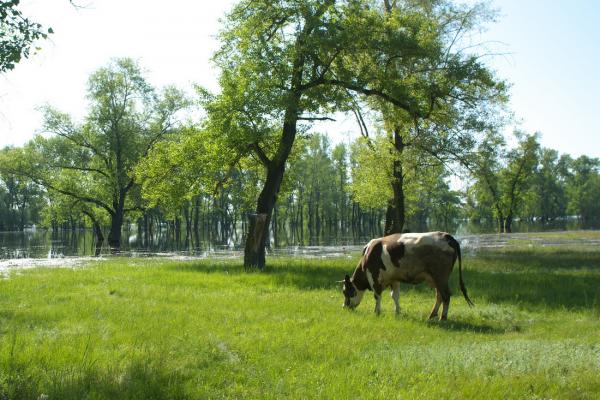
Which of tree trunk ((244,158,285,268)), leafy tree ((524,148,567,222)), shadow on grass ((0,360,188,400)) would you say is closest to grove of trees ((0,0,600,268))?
tree trunk ((244,158,285,268))

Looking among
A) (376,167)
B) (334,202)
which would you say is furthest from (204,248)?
(334,202)

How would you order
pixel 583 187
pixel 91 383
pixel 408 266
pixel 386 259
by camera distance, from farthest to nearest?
pixel 583 187
pixel 386 259
pixel 408 266
pixel 91 383

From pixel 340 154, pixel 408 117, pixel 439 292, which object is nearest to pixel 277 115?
pixel 408 117

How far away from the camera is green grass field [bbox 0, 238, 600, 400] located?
6414mm

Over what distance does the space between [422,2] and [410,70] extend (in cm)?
981

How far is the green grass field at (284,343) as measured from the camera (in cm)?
641

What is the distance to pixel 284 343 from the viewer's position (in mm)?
8789

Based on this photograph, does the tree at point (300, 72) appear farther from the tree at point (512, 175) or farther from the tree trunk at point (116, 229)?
the tree trunk at point (116, 229)

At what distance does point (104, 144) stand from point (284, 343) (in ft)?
159

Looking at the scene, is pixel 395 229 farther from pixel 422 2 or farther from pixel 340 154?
pixel 340 154

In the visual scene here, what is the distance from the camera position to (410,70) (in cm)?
2586

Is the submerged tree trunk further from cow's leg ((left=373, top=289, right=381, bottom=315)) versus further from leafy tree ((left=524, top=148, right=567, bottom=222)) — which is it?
leafy tree ((left=524, top=148, right=567, bottom=222))

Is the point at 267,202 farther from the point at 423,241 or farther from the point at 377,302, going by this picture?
the point at 423,241

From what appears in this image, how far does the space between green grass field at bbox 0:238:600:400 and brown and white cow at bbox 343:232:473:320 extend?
2.01 feet
